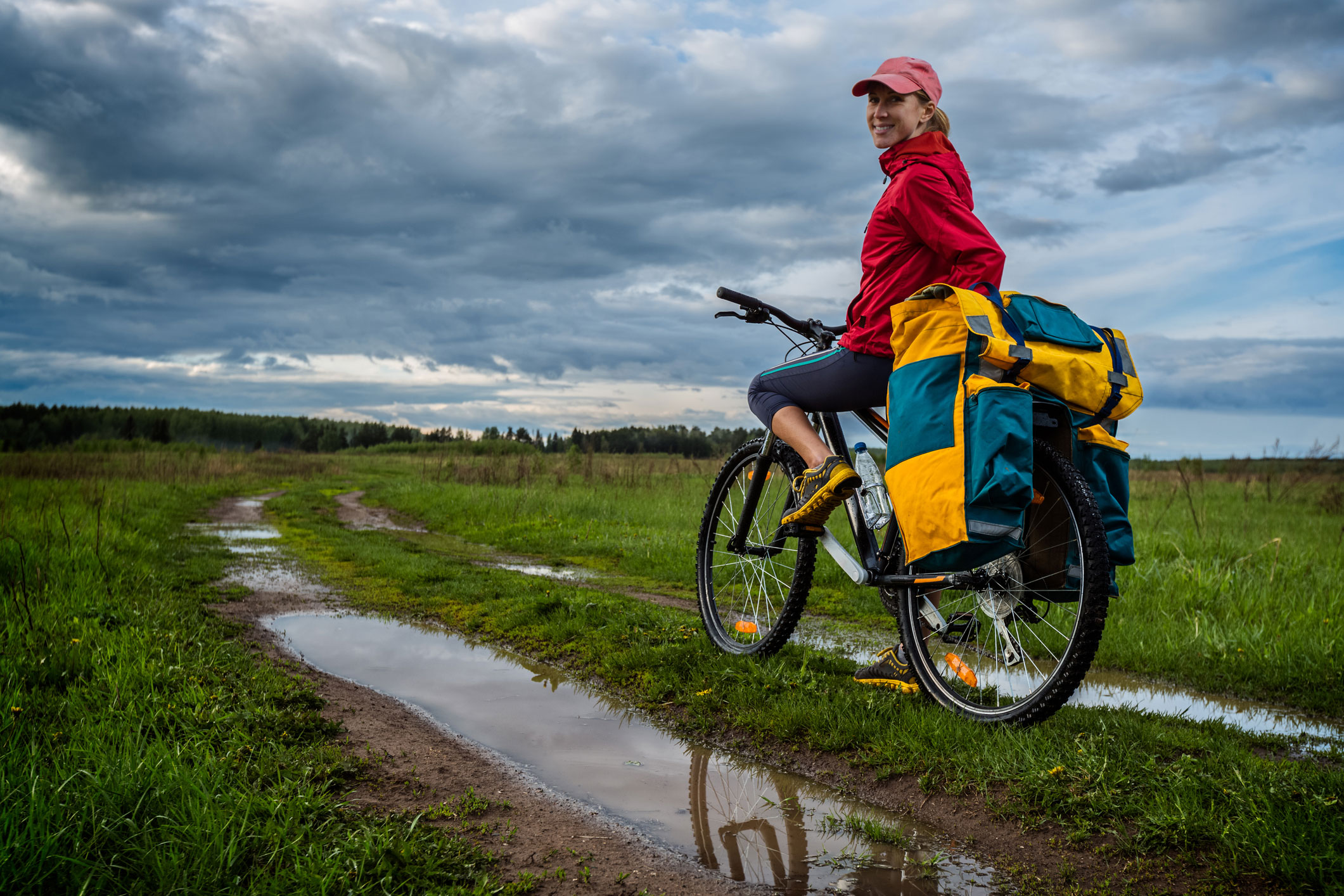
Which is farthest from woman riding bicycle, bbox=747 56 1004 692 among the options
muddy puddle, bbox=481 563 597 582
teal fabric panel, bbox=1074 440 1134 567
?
muddy puddle, bbox=481 563 597 582

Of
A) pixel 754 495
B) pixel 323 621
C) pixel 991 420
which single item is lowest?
pixel 323 621

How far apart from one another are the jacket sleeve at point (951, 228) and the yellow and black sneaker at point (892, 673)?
1760 mm

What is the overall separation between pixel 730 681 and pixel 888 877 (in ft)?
5.53

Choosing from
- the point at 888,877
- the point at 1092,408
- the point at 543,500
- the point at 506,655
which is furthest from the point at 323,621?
the point at 543,500

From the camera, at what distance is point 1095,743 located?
290cm

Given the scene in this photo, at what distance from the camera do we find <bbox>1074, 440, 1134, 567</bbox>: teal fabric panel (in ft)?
10.4

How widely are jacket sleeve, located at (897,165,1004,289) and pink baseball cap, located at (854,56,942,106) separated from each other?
0.41m

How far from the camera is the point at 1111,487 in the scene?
3404 millimetres

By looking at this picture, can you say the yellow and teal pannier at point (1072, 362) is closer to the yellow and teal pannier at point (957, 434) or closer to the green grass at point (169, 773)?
the yellow and teal pannier at point (957, 434)

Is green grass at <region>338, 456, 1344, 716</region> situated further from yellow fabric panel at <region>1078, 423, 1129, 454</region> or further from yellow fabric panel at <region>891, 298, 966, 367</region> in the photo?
yellow fabric panel at <region>891, 298, 966, 367</region>

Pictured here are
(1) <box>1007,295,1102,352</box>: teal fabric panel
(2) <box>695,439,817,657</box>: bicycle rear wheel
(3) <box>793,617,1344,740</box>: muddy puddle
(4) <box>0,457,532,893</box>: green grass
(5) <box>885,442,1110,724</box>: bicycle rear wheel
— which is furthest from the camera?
(2) <box>695,439,817,657</box>: bicycle rear wheel

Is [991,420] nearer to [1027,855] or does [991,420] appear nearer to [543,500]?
[1027,855]

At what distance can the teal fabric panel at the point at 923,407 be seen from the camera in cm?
301

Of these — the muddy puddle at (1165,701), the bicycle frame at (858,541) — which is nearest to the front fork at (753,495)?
the bicycle frame at (858,541)
